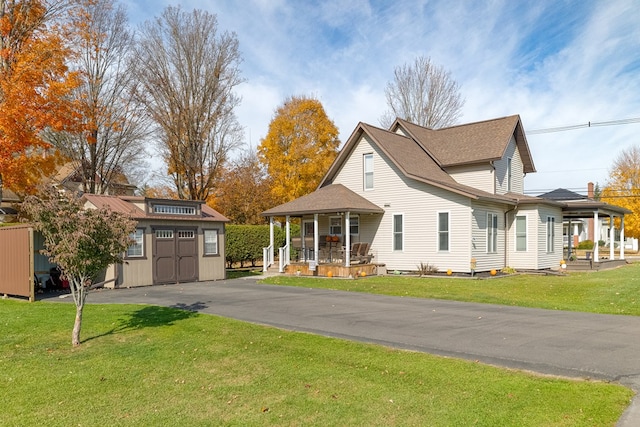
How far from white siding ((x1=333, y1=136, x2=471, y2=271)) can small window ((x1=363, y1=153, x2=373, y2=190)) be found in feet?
0.85

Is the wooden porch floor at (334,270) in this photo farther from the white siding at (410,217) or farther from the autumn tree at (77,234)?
the autumn tree at (77,234)

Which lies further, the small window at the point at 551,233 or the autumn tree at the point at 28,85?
the small window at the point at 551,233

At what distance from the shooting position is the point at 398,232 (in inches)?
886

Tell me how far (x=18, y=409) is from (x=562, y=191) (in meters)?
53.7

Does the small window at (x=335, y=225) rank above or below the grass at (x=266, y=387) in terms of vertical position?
above

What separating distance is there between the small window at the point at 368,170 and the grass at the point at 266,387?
16.0m


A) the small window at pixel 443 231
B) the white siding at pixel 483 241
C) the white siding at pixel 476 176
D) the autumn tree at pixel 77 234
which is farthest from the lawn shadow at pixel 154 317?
the white siding at pixel 476 176

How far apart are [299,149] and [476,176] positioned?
14.8 meters

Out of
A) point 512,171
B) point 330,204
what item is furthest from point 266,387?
point 512,171

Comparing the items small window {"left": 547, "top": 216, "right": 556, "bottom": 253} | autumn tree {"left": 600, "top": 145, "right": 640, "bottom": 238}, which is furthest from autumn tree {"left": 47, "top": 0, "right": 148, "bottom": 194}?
autumn tree {"left": 600, "top": 145, "right": 640, "bottom": 238}

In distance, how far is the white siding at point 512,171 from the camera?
23.5 metres

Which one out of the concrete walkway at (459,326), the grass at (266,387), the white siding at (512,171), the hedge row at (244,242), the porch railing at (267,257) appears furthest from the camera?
the hedge row at (244,242)

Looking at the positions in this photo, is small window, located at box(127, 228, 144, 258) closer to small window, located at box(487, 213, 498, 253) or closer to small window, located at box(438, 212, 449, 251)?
small window, located at box(438, 212, 449, 251)

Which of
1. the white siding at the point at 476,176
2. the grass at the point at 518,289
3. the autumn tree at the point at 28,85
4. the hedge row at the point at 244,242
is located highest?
the autumn tree at the point at 28,85
